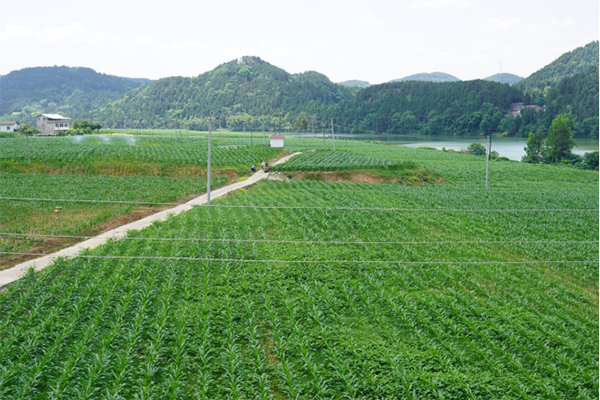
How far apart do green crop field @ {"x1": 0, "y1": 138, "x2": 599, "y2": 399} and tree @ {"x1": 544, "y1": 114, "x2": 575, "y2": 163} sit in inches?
2986

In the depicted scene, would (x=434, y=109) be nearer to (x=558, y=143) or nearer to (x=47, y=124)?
(x=558, y=143)

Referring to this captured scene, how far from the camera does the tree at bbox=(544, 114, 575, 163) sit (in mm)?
93312

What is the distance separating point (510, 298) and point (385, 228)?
10845mm

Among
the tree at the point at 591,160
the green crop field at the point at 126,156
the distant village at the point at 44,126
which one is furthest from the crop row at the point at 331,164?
the distant village at the point at 44,126

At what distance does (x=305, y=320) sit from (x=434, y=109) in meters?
178

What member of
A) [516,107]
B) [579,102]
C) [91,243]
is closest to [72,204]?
[91,243]

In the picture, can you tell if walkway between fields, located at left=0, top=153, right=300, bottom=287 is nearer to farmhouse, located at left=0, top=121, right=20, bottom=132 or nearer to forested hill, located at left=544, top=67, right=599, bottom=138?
farmhouse, located at left=0, top=121, right=20, bottom=132

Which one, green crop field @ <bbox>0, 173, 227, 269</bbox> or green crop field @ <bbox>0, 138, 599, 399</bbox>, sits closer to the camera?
green crop field @ <bbox>0, 138, 599, 399</bbox>

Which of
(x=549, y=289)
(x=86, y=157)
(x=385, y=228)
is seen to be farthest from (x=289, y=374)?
(x=86, y=157)

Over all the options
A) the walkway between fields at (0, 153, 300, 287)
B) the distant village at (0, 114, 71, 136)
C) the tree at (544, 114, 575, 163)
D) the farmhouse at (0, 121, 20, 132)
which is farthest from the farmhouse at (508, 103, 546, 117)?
the walkway between fields at (0, 153, 300, 287)

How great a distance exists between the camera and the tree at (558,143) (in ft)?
306

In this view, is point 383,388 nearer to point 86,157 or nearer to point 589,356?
point 589,356

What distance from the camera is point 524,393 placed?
11.9m

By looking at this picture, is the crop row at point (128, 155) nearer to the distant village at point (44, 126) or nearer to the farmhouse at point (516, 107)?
the distant village at point (44, 126)
